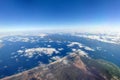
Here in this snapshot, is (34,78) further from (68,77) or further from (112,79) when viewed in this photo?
(112,79)

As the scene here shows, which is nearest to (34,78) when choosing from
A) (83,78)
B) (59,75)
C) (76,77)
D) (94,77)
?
(59,75)

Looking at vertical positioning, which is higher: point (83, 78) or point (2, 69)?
point (83, 78)

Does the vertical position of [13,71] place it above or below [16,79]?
below

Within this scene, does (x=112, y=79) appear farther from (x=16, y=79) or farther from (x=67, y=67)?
(x=16, y=79)

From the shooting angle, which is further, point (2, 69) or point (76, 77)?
A: point (2, 69)

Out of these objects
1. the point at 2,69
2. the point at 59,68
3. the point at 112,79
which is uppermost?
the point at 59,68

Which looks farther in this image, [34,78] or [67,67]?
[67,67]

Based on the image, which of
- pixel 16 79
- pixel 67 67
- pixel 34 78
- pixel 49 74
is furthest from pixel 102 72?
pixel 16 79

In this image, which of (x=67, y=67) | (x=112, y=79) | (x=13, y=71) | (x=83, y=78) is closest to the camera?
(x=83, y=78)

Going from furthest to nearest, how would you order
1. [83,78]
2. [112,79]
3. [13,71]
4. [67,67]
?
[13,71], [67,67], [112,79], [83,78]
